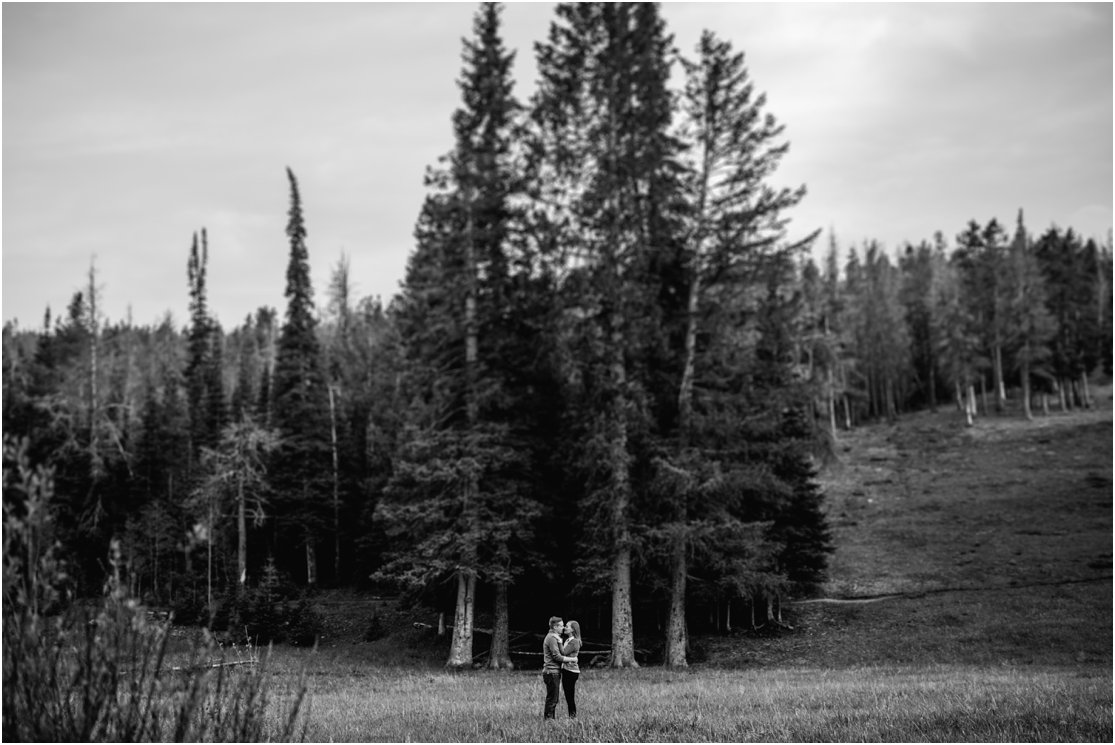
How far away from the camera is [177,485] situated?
49.7m

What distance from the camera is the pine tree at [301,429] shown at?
44531 millimetres

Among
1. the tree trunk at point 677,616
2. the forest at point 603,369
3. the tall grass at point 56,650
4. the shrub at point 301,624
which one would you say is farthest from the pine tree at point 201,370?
the tall grass at point 56,650

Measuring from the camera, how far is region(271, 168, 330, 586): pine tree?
1753 inches

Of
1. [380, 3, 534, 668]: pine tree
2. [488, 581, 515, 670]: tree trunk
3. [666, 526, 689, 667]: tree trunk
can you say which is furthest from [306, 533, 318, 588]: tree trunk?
[666, 526, 689, 667]: tree trunk

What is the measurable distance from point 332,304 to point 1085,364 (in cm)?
6765

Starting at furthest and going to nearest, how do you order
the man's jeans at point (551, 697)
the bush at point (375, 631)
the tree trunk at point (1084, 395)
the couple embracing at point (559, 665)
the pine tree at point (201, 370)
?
the tree trunk at point (1084, 395) < the pine tree at point (201, 370) < the bush at point (375, 631) < the couple embracing at point (559, 665) < the man's jeans at point (551, 697)

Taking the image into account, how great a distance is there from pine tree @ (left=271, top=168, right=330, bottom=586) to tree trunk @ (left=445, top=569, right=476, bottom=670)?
21.2 metres

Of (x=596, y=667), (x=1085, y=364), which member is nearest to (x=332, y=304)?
(x=596, y=667)

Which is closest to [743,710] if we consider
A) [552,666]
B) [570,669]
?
[570,669]

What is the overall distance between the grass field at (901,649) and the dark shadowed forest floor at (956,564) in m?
0.15

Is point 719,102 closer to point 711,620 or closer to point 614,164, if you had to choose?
point 614,164

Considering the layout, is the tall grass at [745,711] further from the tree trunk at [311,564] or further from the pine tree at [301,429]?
the pine tree at [301,429]

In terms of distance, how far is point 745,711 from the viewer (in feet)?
39.2

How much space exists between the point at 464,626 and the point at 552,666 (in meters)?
13.6
